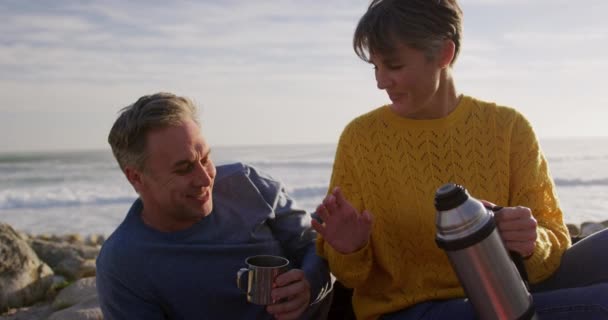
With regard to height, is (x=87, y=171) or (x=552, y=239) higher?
(x=552, y=239)

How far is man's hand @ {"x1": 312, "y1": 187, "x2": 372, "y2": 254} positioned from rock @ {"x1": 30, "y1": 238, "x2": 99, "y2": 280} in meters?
4.80

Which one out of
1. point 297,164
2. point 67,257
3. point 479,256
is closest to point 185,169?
point 479,256

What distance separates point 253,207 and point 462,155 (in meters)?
1.06

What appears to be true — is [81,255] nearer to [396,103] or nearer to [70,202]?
[396,103]

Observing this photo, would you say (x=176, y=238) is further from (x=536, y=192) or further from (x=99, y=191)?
(x=99, y=191)

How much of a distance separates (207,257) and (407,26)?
1403 millimetres

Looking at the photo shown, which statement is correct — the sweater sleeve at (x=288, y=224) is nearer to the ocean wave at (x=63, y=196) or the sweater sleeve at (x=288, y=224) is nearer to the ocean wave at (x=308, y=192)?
the ocean wave at (x=308, y=192)

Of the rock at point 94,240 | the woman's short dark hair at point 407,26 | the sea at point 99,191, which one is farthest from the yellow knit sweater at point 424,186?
the sea at point 99,191

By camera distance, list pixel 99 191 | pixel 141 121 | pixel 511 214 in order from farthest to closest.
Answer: pixel 99 191
pixel 141 121
pixel 511 214

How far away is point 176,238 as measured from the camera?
327 cm

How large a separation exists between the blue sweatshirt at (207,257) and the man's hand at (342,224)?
31 centimetres

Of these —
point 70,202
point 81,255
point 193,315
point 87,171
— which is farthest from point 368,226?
point 87,171

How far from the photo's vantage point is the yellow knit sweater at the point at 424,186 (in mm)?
3119

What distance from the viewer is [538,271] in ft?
9.83
